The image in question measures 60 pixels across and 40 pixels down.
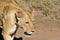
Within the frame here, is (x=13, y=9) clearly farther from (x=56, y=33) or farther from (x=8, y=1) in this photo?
(x=56, y=33)

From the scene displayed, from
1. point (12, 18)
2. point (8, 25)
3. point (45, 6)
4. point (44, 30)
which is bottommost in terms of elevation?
point (44, 30)

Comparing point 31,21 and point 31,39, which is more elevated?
point 31,21

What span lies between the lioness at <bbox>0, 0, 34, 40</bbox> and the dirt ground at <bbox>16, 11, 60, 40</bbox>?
102 cm

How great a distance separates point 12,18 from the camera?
5.25 meters

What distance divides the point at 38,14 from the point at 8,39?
8.43 ft

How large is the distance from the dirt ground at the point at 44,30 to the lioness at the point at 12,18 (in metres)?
1.02

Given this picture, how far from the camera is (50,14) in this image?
25.7 ft

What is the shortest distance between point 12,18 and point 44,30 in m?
1.76

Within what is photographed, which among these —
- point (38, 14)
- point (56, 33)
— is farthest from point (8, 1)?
point (38, 14)

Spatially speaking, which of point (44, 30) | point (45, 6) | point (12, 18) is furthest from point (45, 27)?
point (12, 18)

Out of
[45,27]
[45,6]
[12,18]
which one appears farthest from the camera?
[45,6]

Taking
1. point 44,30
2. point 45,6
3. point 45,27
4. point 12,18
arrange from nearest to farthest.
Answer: point 12,18, point 44,30, point 45,27, point 45,6

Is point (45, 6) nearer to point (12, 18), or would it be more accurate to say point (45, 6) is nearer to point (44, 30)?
point (44, 30)

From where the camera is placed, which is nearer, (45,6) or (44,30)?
(44,30)
